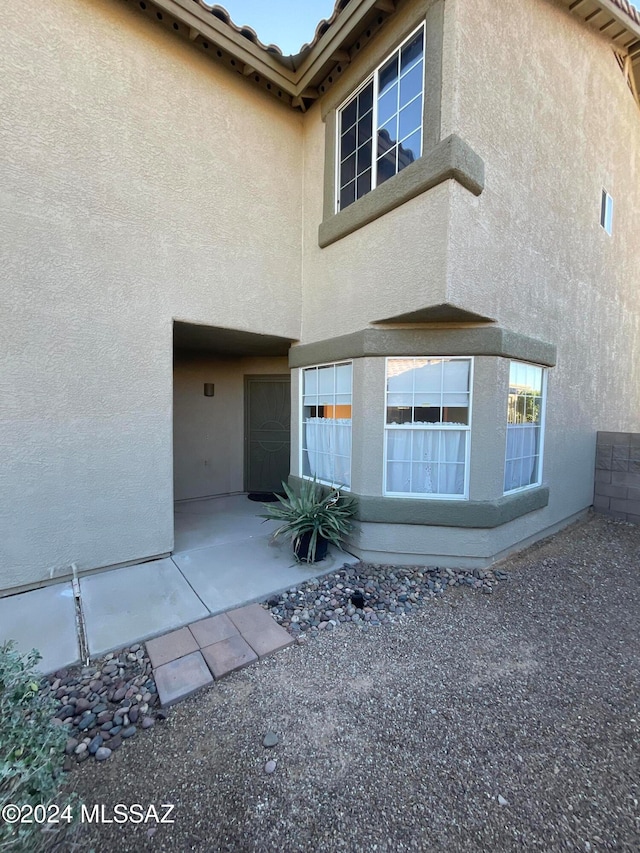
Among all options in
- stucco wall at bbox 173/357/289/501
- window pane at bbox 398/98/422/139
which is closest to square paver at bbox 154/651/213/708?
stucco wall at bbox 173/357/289/501

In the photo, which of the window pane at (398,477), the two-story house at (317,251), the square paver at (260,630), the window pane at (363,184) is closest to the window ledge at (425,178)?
the two-story house at (317,251)

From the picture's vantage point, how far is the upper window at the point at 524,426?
5.39 metres

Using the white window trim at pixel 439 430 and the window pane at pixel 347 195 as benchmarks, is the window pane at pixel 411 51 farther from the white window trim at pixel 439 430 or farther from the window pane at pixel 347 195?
the white window trim at pixel 439 430

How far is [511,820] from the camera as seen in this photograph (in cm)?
200

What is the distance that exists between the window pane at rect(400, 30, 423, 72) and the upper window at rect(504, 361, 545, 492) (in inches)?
167

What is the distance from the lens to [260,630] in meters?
3.61

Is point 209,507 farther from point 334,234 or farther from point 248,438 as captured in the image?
point 334,234

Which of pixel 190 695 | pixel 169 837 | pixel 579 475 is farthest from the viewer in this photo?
pixel 579 475

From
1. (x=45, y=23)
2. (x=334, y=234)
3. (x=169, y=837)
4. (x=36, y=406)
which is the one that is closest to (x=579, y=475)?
(x=334, y=234)

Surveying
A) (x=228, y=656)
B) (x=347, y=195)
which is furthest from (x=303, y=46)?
(x=228, y=656)

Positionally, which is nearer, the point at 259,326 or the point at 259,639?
the point at 259,639

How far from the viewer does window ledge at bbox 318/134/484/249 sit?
4.07m

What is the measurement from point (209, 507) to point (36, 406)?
13.4ft

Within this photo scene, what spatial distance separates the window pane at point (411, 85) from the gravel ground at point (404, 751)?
6.55 m
